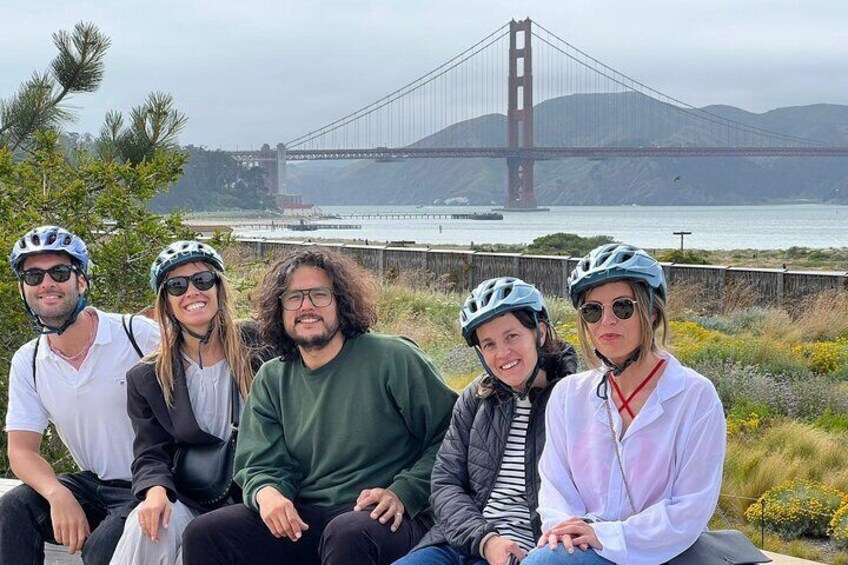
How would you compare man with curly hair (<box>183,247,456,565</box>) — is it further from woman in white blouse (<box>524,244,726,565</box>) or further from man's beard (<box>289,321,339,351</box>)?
woman in white blouse (<box>524,244,726,565</box>)

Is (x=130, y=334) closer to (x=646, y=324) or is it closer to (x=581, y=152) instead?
(x=646, y=324)

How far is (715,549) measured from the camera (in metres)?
2.96

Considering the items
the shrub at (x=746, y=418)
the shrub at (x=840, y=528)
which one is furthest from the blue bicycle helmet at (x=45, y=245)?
the shrub at (x=746, y=418)

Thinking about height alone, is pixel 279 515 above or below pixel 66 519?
above

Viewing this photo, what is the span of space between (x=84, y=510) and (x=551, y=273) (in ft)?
47.7

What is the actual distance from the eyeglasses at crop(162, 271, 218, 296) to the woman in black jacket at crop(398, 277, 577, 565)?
1042 millimetres

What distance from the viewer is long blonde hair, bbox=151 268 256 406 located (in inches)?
159

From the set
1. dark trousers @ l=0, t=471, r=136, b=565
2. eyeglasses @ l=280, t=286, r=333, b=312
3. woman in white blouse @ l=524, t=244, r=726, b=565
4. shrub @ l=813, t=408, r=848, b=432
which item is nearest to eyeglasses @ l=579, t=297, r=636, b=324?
woman in white blouse @ l=524, t=244, r=726, b=565

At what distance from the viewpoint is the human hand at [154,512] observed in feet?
12.2

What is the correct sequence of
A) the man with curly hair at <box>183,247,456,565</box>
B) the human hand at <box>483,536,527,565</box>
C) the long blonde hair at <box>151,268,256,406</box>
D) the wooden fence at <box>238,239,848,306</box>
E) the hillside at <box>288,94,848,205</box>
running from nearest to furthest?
the human hand at <box>483,536,527,565</box> < the man with curly hair at <box>183,247,456,565</box> < the long blonde hair at <box>151,268,256,406</box> < the wooden fence at <box>238,239,848,306</box> < the hillside at <box>288,94,848,205</box>

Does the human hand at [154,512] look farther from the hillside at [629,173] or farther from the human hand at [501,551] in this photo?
the hillside at [629,173]

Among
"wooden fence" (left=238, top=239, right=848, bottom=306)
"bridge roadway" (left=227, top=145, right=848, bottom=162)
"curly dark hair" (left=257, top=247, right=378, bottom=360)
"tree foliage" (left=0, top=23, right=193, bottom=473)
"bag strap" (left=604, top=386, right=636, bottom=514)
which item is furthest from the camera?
"bridge roadway" (left=227, top=145, right=848, bottom=162)

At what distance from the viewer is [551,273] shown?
1828 cm

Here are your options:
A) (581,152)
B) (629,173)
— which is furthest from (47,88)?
(629,173)
